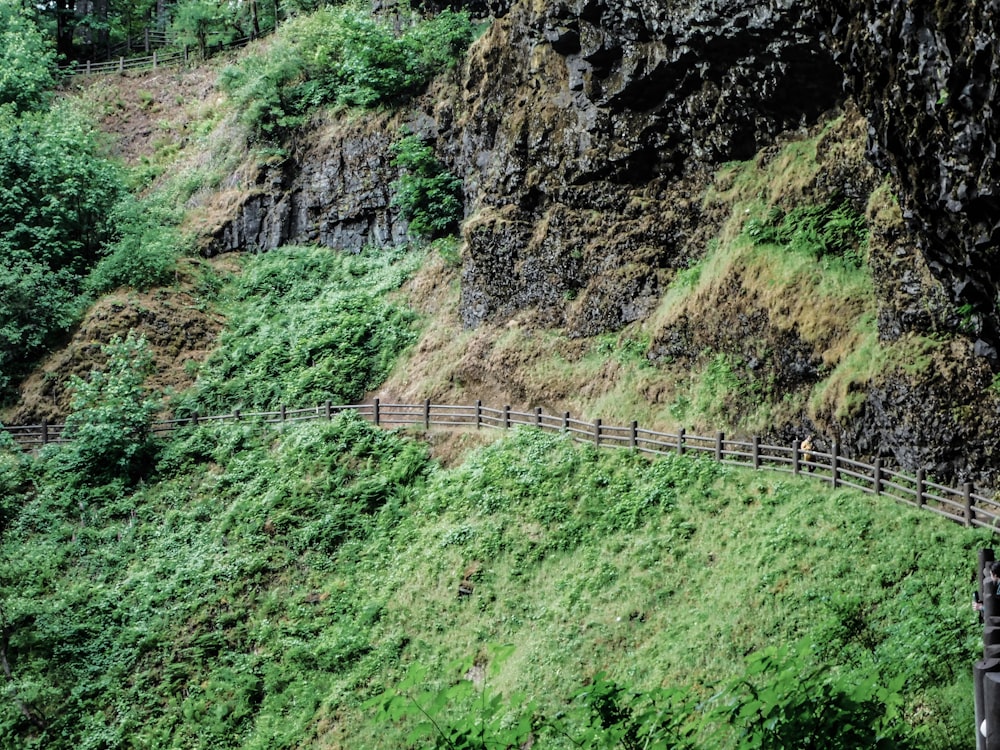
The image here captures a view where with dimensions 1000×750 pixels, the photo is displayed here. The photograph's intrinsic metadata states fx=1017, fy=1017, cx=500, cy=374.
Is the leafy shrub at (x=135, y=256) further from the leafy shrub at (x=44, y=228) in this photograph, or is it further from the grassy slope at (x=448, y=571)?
the grassy slope at (x=448, y=571)

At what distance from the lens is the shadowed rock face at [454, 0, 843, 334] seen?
2491 centimetres

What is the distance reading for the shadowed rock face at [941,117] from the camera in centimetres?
1034

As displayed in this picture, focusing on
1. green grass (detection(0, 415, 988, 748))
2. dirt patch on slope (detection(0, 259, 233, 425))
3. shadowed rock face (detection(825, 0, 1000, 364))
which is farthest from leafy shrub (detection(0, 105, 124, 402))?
shadowed rock face (detection(825, 0, 1000, 364))

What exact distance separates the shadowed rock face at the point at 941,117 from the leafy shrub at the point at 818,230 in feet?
32.4

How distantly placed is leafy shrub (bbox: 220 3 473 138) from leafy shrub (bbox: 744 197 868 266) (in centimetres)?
1695

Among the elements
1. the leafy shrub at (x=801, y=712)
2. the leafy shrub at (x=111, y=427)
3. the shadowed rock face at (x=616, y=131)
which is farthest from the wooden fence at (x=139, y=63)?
the leafy shrub at (x=801, y=712)

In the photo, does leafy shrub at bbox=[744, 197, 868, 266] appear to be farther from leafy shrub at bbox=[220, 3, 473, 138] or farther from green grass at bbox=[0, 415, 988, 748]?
leafy shrub at bbox=[220, 3, 473, 138]

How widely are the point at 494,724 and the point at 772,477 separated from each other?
15124 mm

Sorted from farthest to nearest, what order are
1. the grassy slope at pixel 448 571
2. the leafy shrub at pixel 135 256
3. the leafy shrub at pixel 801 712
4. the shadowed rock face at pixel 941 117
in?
the leafy shrub at pixel 135 256 → the grassy slope at pixel 448 571 → the shadowed rock face at pixel 941 117 → the leafy shrub at pixel 801 712

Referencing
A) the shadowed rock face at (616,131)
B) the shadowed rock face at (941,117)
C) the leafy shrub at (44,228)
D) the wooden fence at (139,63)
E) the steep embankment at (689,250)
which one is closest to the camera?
the shadowed rock face at (941,117)

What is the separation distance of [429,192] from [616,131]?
28.8 ft

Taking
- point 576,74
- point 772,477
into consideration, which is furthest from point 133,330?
point 772,477

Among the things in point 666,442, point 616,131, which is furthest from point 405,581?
point 616,131

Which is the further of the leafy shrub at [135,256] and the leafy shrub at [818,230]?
the leafy shrub at [135,256]
